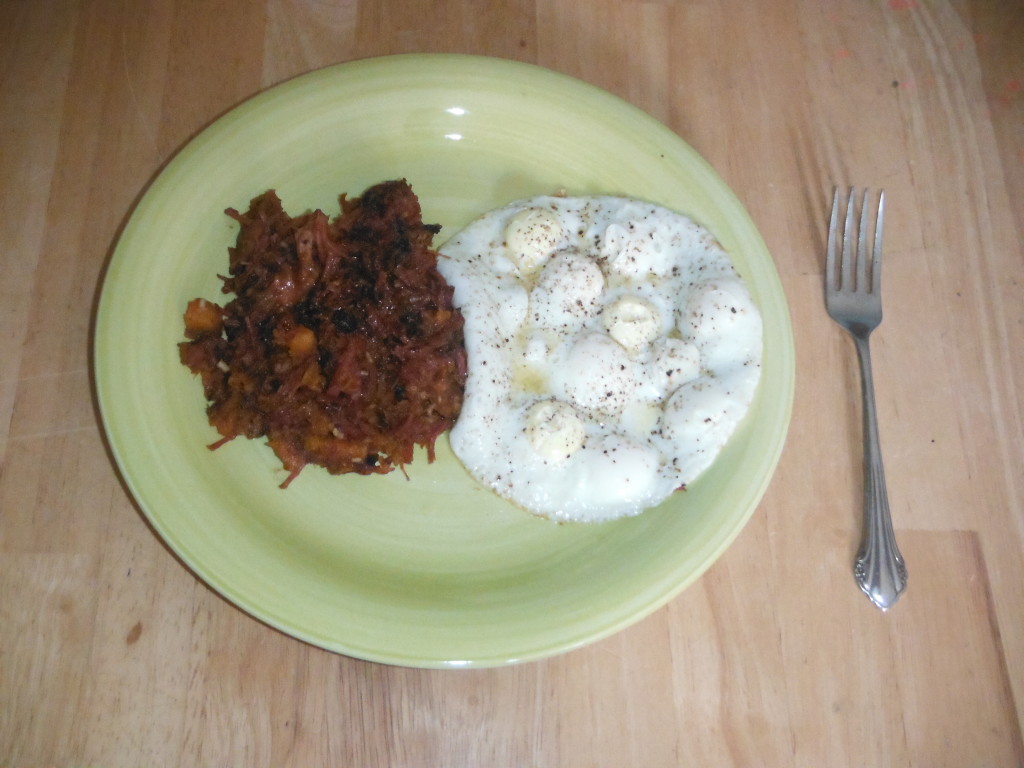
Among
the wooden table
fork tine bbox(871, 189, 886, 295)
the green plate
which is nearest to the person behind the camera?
the green plate

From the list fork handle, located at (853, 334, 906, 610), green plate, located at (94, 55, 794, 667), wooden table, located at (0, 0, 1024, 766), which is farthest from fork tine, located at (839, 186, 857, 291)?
fork handle, located at (853, 334, 906, 610)

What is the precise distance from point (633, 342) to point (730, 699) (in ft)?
4.54

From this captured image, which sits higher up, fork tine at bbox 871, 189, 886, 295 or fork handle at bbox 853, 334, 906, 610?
fork tine at bbox 871, 189, 886, 295

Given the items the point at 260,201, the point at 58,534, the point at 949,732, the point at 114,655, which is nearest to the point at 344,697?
the point at 114,655

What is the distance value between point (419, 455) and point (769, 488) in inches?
57.0

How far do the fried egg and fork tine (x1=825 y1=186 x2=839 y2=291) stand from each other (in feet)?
2.05

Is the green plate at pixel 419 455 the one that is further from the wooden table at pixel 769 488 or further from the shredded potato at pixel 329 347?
the wooden table at pixel 769 488

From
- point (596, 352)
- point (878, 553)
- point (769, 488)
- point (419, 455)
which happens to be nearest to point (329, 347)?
point (419, 455)

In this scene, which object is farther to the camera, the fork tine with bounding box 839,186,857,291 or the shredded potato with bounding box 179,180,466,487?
the fork tine with bounding box 839,186,857,291

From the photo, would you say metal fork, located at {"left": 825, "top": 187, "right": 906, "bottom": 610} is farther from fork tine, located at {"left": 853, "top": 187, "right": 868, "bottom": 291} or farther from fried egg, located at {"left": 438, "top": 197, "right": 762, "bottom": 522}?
fried egg, located at {"left": 438, "top": 197, "right": 762, "bottom": 522}

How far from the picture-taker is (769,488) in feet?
9.79

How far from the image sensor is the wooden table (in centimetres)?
254

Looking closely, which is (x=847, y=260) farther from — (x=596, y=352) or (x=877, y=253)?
(x=596, y=352)

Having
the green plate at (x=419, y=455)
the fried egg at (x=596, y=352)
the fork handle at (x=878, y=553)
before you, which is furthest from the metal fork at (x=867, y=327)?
the fried egg at (x=596, y=352)
